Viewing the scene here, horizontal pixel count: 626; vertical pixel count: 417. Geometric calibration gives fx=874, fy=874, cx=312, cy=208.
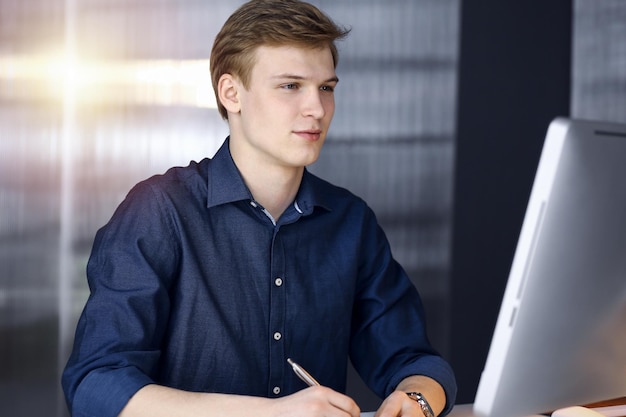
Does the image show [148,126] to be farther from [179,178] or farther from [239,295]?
[239,295]

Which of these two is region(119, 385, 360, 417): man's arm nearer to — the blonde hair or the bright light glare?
the blonde hair

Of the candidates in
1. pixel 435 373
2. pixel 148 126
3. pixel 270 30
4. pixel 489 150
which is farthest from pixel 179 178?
pixel 489 150

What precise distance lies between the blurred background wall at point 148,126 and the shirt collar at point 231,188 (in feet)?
5.23

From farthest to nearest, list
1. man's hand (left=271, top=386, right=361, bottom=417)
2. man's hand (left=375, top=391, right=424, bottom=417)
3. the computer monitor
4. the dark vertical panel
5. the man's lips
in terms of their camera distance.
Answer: the dark vertical panel → the man's lips → man's hand (left=375, top=391, right=424, bottom=417) → man's hand (left=271, top=386, right=361, bottom=417) → the computer monitor

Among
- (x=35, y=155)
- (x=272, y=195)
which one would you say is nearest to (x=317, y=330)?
(x=272, y=195)

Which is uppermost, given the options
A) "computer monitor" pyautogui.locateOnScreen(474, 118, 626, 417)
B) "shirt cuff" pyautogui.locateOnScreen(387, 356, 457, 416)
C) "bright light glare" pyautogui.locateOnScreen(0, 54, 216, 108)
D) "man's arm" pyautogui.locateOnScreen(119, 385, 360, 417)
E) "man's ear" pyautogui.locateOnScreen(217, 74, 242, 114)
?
"bright light glare" pyautogui.locateOnScreen(0, 54, 216, 108)

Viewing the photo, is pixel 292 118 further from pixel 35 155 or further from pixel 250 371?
pixel 35 155

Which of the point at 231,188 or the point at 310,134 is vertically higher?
the point at 310,134

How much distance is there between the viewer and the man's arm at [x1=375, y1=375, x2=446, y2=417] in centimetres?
132

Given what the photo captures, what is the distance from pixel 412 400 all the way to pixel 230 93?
71 centimetres

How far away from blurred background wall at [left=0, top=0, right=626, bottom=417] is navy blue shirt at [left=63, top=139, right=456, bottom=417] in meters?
1.58

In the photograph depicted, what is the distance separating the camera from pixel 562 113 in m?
3.76

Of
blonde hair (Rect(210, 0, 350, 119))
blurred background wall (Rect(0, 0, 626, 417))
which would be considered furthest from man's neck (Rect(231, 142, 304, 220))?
blurred background wall (Rect(0, 0, 626, 417))

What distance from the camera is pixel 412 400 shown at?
4.45 feet
